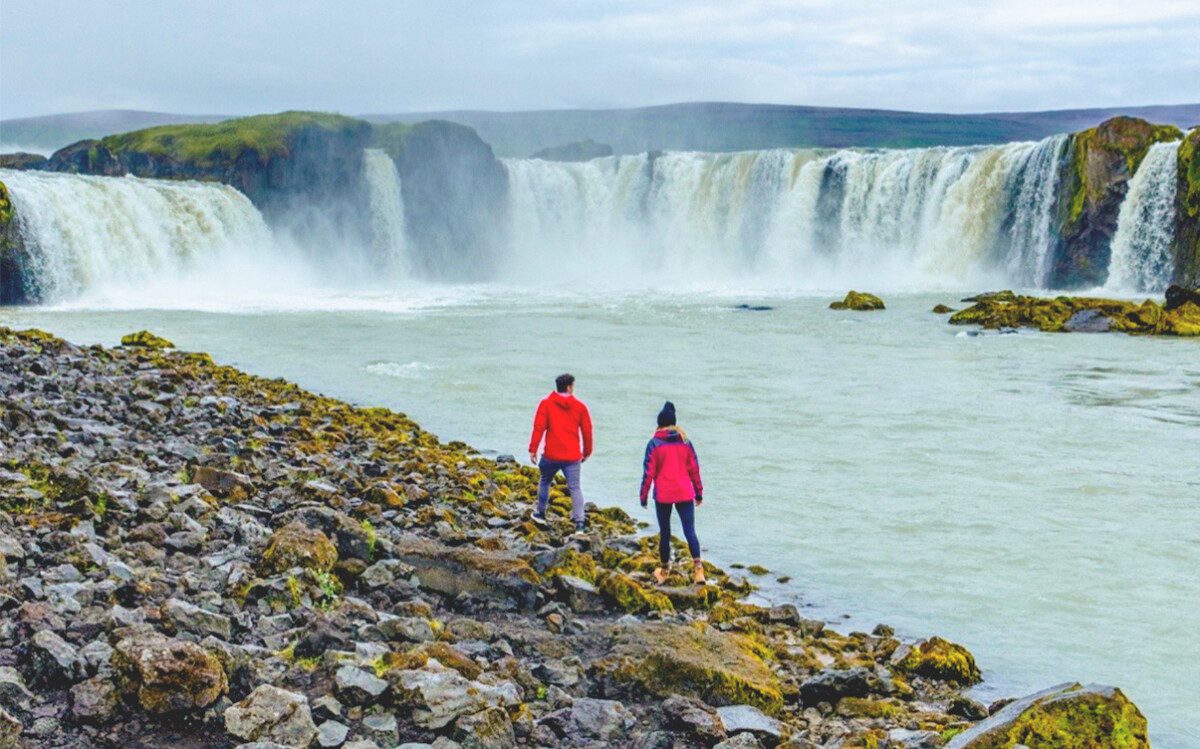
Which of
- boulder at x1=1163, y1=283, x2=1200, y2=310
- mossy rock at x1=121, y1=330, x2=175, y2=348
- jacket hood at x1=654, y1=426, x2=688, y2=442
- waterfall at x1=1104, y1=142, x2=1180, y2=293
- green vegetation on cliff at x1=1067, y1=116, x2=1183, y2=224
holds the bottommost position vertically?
mossy rock at x1=121, y1=330, x2=175, y2=348

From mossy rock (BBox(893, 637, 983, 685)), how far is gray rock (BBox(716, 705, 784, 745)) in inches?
71.8

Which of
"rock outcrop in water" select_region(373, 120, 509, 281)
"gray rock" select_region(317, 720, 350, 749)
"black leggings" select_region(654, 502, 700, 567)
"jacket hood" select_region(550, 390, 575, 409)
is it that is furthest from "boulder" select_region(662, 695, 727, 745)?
"rock outcrop in water" select_region(373, 120, 509, 281)

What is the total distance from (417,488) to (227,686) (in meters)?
7.06

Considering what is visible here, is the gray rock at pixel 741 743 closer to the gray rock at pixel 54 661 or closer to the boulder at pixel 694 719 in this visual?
the boulder at pixel 694 719

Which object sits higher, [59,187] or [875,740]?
[59,187]

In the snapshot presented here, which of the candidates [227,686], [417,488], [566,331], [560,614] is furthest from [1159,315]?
[227,686]

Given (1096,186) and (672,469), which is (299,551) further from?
(1096,186)

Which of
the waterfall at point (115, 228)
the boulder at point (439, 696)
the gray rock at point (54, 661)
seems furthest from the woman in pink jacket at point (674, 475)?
the waterfall at point (115, 228)

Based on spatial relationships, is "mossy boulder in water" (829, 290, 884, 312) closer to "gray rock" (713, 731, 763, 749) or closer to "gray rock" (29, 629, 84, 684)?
"gray rock" (713, 731, 763, 749)

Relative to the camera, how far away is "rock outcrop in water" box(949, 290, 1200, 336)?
1417 inches

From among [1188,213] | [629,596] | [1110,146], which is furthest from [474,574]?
[1110,146]

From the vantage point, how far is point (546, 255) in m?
81.6

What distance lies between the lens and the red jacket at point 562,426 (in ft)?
39.0

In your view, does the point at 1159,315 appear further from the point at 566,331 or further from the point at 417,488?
the point at 417,488
